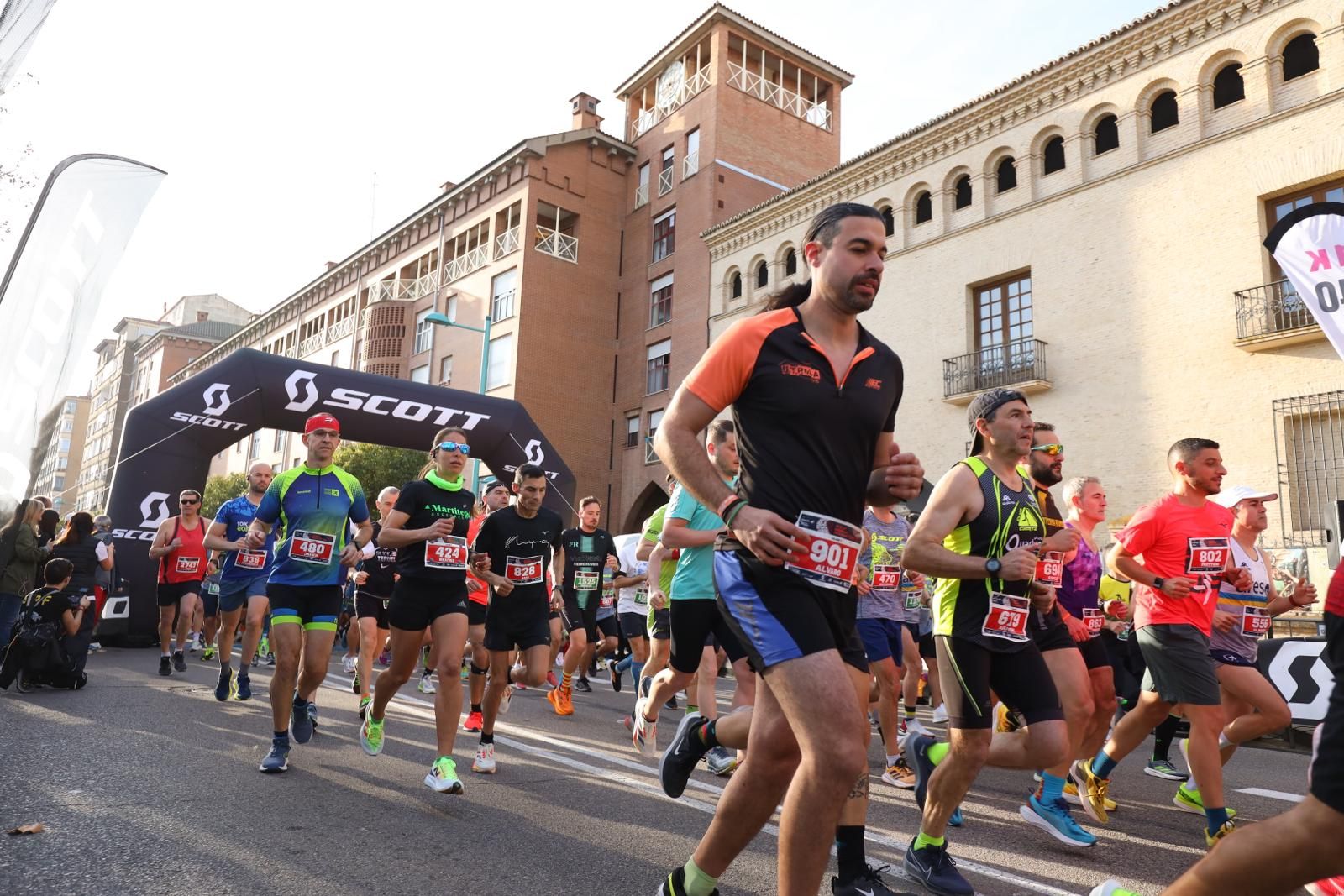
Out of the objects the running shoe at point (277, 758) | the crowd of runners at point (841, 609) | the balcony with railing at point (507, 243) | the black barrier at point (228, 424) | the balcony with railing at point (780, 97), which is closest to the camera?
the crowd of runners at point (841, 609)

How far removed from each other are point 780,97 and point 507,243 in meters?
12.3

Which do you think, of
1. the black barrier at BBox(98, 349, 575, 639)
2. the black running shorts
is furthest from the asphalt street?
the black barrier at BBox(98, 349, 575, 639)

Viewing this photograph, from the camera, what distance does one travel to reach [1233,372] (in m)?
17.7

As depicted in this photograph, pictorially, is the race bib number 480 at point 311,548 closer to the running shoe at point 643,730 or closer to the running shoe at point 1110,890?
the running shoe at point 643,730

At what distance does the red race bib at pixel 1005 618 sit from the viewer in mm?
4121

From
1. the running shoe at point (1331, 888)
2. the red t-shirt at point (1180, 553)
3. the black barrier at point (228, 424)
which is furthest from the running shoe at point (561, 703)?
the black barrier at point (228, 424)

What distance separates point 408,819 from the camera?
4.77 metres

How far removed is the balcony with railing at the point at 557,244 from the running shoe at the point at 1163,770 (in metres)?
32.9

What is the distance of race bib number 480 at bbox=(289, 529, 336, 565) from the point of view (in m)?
6.32

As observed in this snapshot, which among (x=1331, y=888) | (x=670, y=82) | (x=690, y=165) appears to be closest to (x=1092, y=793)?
(x=1331, y=888)

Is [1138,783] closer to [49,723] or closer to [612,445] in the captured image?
[49,723]

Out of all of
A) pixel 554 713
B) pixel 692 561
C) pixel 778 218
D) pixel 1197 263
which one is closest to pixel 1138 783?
pixel 692 561

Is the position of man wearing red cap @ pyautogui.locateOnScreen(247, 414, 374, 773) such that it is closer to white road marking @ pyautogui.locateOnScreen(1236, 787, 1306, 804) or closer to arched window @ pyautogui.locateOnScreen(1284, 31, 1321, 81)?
white road marking @ pyautogui.locateOnScreen(1236, 787, 1306, 804)

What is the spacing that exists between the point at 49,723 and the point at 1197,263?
19.8 meters
